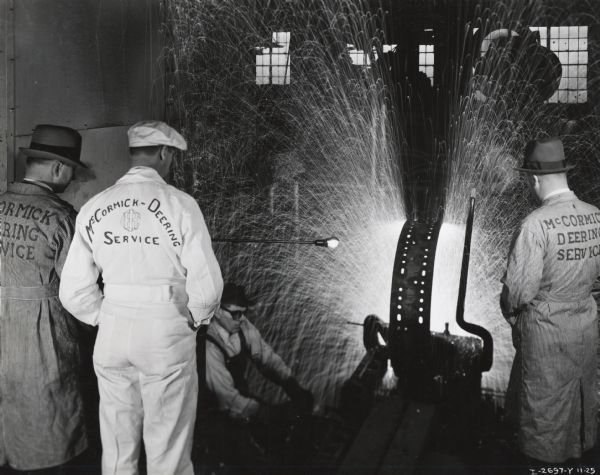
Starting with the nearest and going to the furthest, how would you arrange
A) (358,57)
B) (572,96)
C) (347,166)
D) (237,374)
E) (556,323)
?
(556,323) < (237,374) < (347,166) < (572,96) < (358,57)

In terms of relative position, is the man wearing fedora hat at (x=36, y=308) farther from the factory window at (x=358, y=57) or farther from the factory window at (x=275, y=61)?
the factory window at (x=358, y=57)

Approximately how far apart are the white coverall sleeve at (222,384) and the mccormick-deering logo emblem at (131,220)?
5.18 feet

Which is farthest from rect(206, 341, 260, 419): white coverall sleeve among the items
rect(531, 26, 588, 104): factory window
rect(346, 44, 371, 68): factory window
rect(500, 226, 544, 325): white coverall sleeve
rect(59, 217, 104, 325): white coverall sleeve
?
rect(346, 44, 371, 68): factory window

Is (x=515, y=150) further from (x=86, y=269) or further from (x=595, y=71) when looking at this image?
(x=86, y=269)

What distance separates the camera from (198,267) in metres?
2.65

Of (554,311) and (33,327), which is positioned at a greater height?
(554,311)

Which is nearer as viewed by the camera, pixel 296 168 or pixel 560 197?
pixel 560 197

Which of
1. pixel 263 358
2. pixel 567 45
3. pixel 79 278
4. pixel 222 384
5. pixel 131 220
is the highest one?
pixel 567 45

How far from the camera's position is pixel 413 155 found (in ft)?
48.6

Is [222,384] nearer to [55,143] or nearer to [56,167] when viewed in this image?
[56,167]

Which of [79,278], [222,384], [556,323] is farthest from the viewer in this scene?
[222,384]

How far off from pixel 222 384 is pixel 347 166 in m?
7.82

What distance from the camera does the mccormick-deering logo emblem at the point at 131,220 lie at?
8.71 ft

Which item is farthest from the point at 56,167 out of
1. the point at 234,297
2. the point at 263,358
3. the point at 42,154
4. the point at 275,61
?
the point at 275,61
